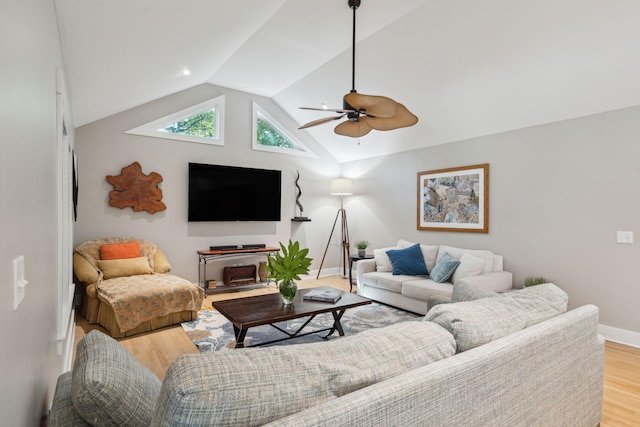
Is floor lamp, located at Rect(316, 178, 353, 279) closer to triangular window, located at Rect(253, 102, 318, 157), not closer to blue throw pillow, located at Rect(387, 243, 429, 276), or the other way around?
triangular window, located at Rect(253, 102, 318, 157)

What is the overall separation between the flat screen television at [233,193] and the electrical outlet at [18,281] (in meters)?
4.60

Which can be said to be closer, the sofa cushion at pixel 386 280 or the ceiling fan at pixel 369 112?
the ceiling fan at pixel 369 112

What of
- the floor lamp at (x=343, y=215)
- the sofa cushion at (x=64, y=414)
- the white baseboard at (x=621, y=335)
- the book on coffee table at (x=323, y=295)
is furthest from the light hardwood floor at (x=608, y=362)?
the floor lamp at (x=343, y=215)

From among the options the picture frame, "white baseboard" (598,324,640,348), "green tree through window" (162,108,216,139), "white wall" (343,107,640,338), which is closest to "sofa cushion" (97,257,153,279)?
→ "green tree through window" (162,108,216,139)

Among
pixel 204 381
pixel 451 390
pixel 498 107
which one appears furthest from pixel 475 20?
pixel 204 381

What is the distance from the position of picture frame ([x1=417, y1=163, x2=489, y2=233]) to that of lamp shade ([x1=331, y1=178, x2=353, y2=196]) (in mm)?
1424

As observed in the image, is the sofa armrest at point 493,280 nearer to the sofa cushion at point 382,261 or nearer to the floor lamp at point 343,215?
the sofa cushion at point 382,261

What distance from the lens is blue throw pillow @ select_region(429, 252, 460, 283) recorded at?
4152mm

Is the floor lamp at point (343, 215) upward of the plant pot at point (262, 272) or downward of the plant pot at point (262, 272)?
upward

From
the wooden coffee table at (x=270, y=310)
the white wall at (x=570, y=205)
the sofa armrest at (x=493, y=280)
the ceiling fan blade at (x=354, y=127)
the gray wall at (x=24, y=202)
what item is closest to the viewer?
the gray wall at (x=24, y=202)

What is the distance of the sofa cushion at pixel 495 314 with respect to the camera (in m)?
1.30

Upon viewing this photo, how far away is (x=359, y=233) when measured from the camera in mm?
6609

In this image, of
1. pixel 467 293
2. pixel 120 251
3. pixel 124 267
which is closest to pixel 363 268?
pixel 467 293

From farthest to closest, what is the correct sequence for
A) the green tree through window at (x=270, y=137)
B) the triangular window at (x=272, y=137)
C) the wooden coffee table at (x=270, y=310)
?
1. the green tree through window at (x=270, y=137)
2. the triangular window at (x=272, y=137)
3. the wooden coffee table at (x=270, y=310)
